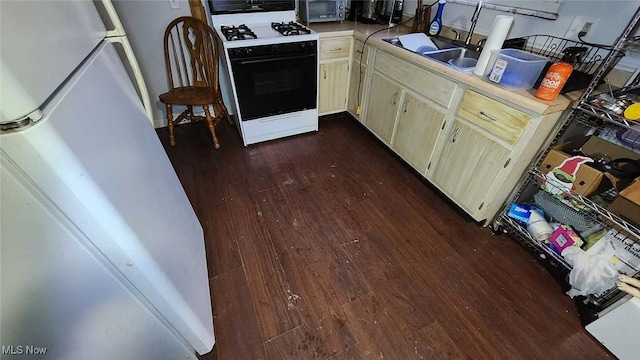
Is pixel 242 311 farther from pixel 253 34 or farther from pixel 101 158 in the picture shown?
pixel 253 34

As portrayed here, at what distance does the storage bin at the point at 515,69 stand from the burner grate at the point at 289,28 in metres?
1.36

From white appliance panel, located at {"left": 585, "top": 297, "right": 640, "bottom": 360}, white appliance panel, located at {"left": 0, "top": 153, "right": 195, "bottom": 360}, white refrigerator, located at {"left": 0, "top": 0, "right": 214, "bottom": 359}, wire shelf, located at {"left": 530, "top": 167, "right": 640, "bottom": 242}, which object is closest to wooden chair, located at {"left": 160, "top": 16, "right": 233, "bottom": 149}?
white refrigerator, located at {"left": 0, "top": 0, "right": 214, "bottom": 359}

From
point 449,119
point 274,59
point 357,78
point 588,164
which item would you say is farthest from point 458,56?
point 274,59

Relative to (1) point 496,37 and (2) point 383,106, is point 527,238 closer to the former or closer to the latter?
(1) point 496,37

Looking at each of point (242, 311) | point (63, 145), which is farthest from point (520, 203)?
point (63, 145)

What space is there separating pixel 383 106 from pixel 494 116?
94 cm

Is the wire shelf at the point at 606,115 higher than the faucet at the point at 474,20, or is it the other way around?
the faucet at the point at 474,20

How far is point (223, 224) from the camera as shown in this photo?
1659 mm

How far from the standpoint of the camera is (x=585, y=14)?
1.40 metres

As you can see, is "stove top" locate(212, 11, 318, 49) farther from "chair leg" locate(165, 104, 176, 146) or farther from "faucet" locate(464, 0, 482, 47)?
"faucet" locate(464, 0, 482, 47)

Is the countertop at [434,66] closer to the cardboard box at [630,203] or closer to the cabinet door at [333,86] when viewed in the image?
the cabinet door at [333,86]

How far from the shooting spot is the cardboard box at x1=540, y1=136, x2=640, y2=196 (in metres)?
1.20

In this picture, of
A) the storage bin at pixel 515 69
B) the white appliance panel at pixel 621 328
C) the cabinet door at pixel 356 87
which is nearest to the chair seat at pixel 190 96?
the cabinet door at pixel 356 87

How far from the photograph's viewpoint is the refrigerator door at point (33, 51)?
0.41 meters
